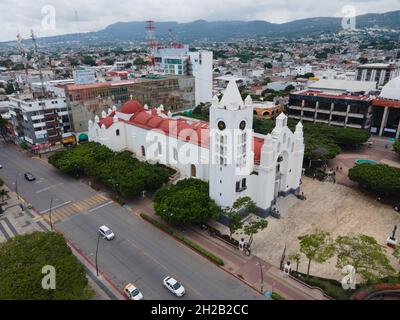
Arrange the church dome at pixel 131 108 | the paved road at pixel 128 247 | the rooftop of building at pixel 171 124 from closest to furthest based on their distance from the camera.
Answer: the paved road at pixel 128 247 → the rooftop of building at pixel 171 124 → the church dome at pixel 131 108

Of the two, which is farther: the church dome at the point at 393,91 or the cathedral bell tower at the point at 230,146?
the church dome at the point at 393,91

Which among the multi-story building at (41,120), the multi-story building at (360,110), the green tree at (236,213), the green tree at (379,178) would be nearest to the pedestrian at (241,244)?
the green tree at (236,213)

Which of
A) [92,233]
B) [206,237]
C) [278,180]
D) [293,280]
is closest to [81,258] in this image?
[92,233]

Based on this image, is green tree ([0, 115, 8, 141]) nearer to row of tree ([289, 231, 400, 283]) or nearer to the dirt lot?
the dirt lot

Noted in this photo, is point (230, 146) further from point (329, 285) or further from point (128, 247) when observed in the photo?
point (329, 285)

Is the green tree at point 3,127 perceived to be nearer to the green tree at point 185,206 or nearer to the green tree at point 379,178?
the green tree at point 185,206

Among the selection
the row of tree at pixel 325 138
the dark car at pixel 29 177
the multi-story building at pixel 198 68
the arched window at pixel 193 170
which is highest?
the multi-story building at pixel 198 68
